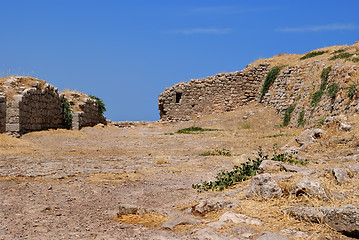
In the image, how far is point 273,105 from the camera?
23125 mm

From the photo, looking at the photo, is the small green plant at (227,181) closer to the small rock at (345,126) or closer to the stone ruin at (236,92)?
the small rock at (345,126)

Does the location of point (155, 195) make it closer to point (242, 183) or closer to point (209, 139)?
point (242, 183)

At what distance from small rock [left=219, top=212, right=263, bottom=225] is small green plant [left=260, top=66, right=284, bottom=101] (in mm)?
21435

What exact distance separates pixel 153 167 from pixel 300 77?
50.7ft

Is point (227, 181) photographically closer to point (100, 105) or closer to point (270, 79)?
point (270, 79)

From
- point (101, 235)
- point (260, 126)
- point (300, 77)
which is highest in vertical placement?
point (300, 77)

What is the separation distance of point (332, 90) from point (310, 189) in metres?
10.6

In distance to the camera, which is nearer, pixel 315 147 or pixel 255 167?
pixel 255 167

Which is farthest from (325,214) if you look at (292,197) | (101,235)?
(101,235)

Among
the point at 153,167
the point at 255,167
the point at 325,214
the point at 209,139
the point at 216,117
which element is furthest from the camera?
the point at 216,117

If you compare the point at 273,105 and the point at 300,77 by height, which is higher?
the point at 300,77

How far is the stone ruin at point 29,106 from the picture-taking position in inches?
593

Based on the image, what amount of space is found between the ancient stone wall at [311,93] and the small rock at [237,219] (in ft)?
28.2

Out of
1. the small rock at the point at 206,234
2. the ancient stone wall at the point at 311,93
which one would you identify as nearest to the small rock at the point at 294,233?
the small rock at the point at 206,234
